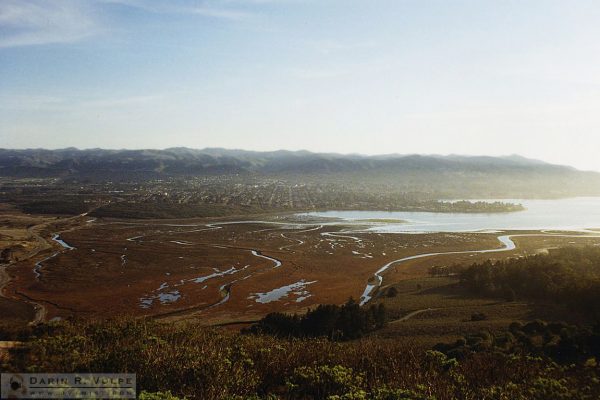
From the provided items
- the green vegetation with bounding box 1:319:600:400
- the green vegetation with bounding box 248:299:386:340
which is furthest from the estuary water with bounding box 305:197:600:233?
the green vegetation with bounding box 1:319:600:400

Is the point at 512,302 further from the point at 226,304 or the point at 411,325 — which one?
the point at 226,304

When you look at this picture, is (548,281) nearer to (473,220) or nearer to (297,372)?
(297,372)

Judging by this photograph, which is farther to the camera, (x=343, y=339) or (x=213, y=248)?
(x=213, y=248)

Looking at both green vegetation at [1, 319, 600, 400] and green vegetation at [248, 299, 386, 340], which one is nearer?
green vegetation at [1, 319, 600, 400]

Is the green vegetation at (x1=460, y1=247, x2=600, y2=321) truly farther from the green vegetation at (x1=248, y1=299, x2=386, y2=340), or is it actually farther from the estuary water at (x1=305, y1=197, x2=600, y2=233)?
the estuary water at (x1=305, y1=197, x2=600, y2=233)

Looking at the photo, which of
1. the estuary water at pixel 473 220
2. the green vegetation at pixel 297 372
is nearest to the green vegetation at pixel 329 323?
the green vegetation at pixel 297 372

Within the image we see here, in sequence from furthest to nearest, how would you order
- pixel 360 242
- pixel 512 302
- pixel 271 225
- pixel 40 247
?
pixel 271 225 < pixel 360 242 < pixel 40 247 < pixel 512 302

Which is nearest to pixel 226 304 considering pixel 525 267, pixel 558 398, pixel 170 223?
pixel 525 267
